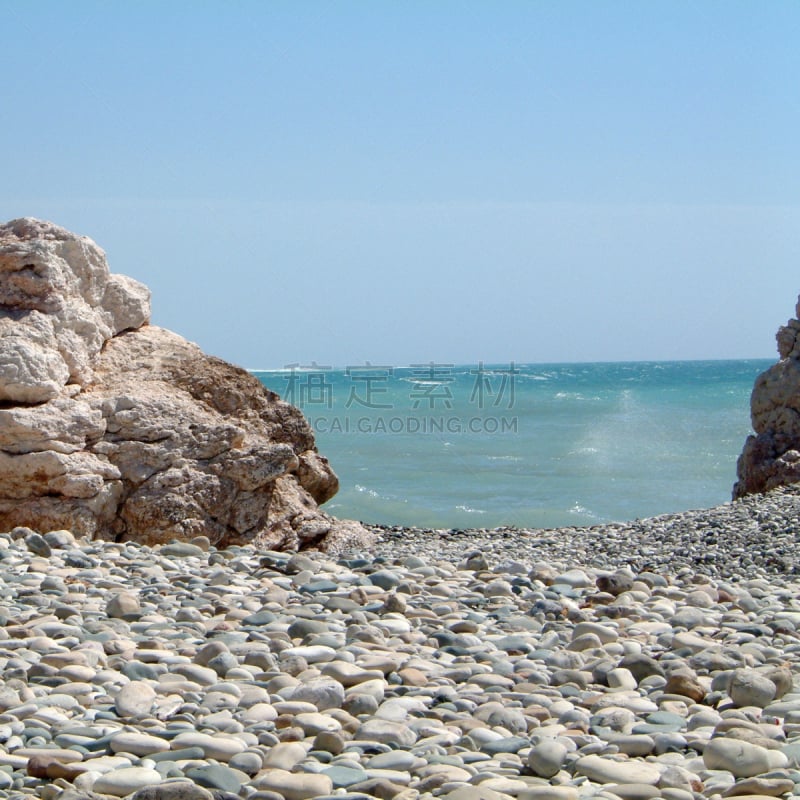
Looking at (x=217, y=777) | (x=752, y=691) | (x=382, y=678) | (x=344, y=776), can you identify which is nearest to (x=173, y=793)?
(x=217, y=777)

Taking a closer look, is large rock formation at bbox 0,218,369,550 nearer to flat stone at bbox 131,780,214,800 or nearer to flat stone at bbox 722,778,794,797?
flat stone at bbox 131,780,214,800

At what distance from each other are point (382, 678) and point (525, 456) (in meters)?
17.6

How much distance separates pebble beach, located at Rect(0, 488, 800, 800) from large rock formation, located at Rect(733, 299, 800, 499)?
4862 millimetres

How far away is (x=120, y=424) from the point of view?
639 centimetres

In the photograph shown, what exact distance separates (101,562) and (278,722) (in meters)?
2.52

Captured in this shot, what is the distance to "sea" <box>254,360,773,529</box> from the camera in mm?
14156

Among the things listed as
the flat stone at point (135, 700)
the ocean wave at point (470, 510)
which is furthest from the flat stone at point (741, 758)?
the ocean wave at point (470, 510)

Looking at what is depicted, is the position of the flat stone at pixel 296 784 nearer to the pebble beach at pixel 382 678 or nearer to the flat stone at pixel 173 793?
the pebble beach at pixel 382 678

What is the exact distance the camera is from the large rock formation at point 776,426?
33.7 ft

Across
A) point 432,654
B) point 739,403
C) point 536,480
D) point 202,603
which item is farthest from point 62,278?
point 739,403

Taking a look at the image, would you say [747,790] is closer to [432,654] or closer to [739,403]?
[432,654]

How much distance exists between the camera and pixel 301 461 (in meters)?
7.65

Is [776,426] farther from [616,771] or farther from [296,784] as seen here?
[296,784]

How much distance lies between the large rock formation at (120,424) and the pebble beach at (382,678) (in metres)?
0.51
